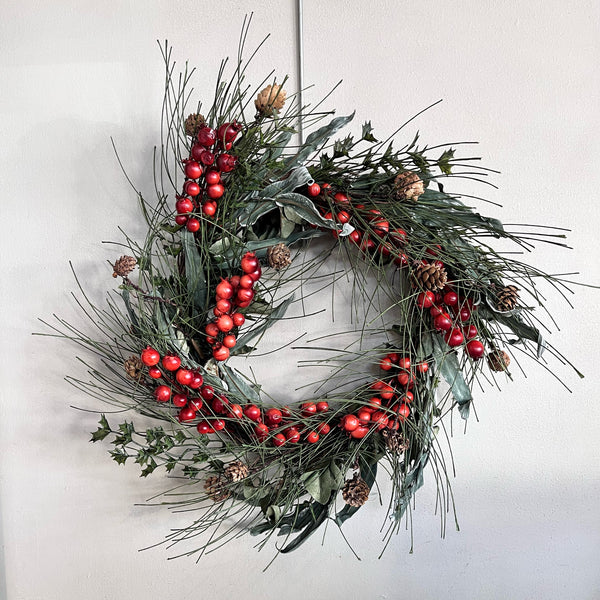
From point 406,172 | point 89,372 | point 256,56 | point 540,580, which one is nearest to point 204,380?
point 89,372

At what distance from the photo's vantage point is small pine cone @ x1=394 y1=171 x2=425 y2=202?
0.84 metres

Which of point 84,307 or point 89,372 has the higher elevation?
point 84,307

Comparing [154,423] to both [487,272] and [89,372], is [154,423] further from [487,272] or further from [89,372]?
[487,272]

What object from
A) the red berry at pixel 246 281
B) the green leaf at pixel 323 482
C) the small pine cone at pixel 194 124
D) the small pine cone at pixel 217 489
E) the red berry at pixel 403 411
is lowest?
the small pine cone at pixel 217 489

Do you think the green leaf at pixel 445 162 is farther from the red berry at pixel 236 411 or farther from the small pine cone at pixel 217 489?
the small pine cone at pixel 217 489

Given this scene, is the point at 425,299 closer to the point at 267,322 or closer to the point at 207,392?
the point at 267,322

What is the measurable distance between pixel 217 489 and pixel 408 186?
56 cm

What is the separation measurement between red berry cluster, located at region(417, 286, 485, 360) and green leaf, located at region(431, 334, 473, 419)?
0.02 m

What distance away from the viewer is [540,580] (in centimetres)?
105

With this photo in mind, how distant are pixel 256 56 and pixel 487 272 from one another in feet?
1.77

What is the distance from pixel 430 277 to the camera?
2.75ft

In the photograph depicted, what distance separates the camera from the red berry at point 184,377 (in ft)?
2.77

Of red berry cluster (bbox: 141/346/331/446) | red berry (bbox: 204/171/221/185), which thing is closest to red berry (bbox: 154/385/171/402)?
red berry cluster (bbox: 141/346/331/446)

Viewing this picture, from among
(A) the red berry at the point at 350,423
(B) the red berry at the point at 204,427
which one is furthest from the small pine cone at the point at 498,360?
(B) the red berry at the point at 204,427
